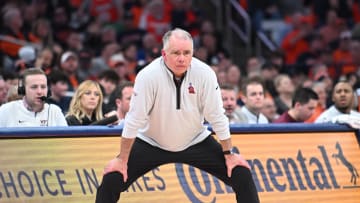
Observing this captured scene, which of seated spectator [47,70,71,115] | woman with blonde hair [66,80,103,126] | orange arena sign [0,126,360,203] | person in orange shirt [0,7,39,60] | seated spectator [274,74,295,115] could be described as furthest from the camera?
person in orange shirt [0,7,39,60]

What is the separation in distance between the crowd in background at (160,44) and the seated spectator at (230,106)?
252 mm

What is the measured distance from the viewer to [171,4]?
58.1 ft

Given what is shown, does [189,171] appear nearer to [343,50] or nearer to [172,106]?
→ [172,106]

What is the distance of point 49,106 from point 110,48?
586cm

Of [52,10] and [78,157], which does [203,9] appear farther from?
[78,157]

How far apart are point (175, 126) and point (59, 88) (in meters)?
4.38

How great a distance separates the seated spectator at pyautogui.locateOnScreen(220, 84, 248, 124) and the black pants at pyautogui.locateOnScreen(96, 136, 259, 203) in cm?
317

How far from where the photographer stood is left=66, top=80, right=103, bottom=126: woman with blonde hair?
9.95 metres

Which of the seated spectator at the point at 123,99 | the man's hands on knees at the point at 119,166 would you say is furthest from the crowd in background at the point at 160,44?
the man's hands on knees at the point at 119,166

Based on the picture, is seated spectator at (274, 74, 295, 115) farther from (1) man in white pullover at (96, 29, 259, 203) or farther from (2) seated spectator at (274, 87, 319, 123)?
(1) man in white pullover at (96, 29, 259, 203)

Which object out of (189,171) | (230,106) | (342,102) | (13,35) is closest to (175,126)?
(189,171)

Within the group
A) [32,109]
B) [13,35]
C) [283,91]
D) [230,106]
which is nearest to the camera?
[32,109]

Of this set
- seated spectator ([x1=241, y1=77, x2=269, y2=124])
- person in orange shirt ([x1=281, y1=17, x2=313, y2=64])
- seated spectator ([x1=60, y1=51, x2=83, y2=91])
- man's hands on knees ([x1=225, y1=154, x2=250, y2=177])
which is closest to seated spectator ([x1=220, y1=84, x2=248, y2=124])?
seated spectator ([x1=241, y1=77, x2=269, y2=124])

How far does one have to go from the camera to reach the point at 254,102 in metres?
11.2
